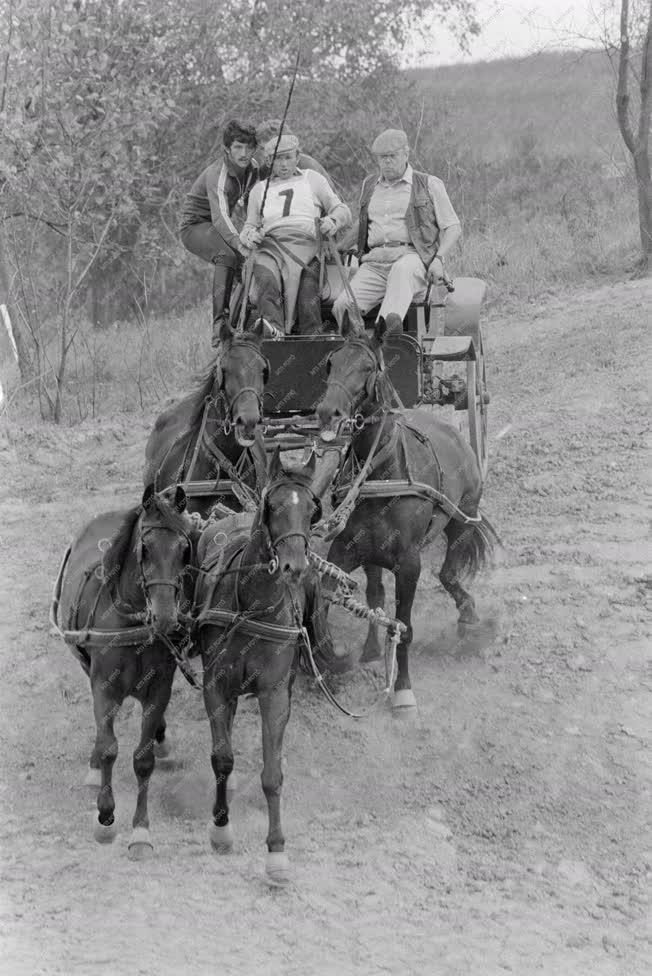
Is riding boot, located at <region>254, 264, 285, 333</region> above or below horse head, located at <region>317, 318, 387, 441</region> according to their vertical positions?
above

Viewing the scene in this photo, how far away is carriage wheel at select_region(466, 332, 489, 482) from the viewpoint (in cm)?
898

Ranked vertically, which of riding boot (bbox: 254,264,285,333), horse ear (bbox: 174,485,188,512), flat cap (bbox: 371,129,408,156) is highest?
flat cap (bbox: 371,129,408,156)

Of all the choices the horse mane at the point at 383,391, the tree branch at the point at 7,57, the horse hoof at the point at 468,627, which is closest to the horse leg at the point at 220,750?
the horse mane at the point at 383,391

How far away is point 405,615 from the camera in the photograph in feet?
23.0

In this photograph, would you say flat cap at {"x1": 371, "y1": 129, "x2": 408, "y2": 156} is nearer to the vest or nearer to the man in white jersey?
the vest

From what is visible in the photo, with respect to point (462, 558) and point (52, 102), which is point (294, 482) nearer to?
point (462, 558)

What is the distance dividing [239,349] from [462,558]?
83.7 inches

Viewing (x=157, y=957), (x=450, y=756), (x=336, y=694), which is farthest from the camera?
(x=336, y=694)

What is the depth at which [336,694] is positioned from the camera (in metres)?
7.02

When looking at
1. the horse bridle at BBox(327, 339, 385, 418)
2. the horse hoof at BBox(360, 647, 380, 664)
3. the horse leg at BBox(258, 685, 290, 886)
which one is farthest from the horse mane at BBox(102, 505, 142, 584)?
the horse hoof at BBox(360, 647, 380, 664)

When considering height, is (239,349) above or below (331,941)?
above

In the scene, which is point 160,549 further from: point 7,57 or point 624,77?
point 624,77

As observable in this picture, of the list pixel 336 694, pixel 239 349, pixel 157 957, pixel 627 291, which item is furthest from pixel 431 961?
pixel 627 291

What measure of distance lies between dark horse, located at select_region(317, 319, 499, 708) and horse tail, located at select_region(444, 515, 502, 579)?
13 centimetres
